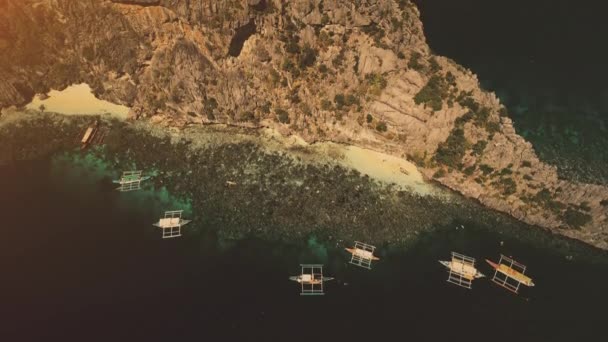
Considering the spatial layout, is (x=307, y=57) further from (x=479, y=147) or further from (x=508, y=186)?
(x=508, y=186)

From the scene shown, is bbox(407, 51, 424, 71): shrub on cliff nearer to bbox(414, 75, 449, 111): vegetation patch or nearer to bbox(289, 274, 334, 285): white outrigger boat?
bbox(414, 75, 449, 111): vegetation patch

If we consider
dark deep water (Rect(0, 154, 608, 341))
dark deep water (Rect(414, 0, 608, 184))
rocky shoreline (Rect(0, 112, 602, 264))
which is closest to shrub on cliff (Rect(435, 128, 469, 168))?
rocky shoreline (Rect(0, 112, 602, 264))

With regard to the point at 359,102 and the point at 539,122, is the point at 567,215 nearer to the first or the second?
the point at 539,122

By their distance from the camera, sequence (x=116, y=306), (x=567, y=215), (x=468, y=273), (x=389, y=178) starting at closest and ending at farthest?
(x=116, y=306) → (x=468, y=273) → (x=567, y=215) → (x=389, y=178)

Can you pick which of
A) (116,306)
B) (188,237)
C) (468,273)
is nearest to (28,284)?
(116,306)

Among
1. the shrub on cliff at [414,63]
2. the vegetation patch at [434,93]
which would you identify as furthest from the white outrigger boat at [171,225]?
the shrub on cliff at [414,63]

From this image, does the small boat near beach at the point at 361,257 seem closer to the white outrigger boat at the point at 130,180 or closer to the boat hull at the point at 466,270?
the boat hull at the point at 466,270
